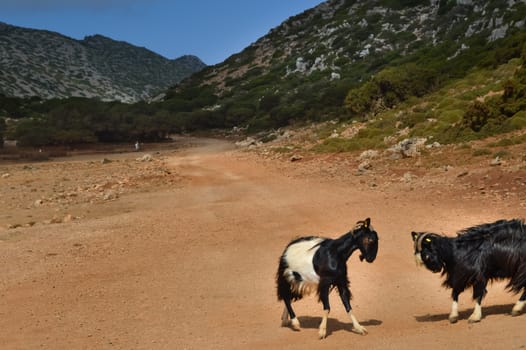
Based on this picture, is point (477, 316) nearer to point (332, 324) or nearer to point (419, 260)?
point (419, 260)

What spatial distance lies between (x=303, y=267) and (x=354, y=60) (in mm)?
74739

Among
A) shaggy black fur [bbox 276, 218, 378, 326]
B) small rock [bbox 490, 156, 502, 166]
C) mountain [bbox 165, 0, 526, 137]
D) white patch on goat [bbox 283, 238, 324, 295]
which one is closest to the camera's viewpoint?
shaggy black fur [bbox 276, 218, 378, 326]

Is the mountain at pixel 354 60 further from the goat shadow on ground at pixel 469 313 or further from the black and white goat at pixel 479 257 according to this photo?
the black and white goat at pixel 479 257

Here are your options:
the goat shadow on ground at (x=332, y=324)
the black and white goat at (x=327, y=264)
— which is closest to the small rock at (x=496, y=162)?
the goat shadow on ground at (x=332, y=324)

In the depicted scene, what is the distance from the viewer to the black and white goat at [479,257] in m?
7.20

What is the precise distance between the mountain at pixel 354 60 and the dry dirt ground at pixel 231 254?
17916 millimetres

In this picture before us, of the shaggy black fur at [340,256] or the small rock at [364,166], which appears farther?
the small rock at [364,166]

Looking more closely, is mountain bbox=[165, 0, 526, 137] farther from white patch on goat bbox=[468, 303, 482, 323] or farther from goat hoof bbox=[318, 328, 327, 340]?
goat hoof bbox=[318, 328, 327, 340]

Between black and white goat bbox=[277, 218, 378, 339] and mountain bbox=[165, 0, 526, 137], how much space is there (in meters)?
34.2

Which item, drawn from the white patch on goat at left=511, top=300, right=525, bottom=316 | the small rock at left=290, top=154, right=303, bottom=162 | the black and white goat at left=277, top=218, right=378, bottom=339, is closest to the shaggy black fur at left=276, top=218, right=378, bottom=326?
the black and white goat at left=277, top=218, right=378, bottom=339

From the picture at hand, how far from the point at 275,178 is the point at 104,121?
1594 inches

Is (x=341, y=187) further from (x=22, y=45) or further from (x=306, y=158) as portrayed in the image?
(x=22, y=45)

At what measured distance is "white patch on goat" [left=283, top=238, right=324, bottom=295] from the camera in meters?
7.49

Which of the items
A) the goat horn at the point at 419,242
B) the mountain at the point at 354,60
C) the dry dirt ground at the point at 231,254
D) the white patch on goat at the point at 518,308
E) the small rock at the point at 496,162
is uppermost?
the mountain at the point at 354,60
